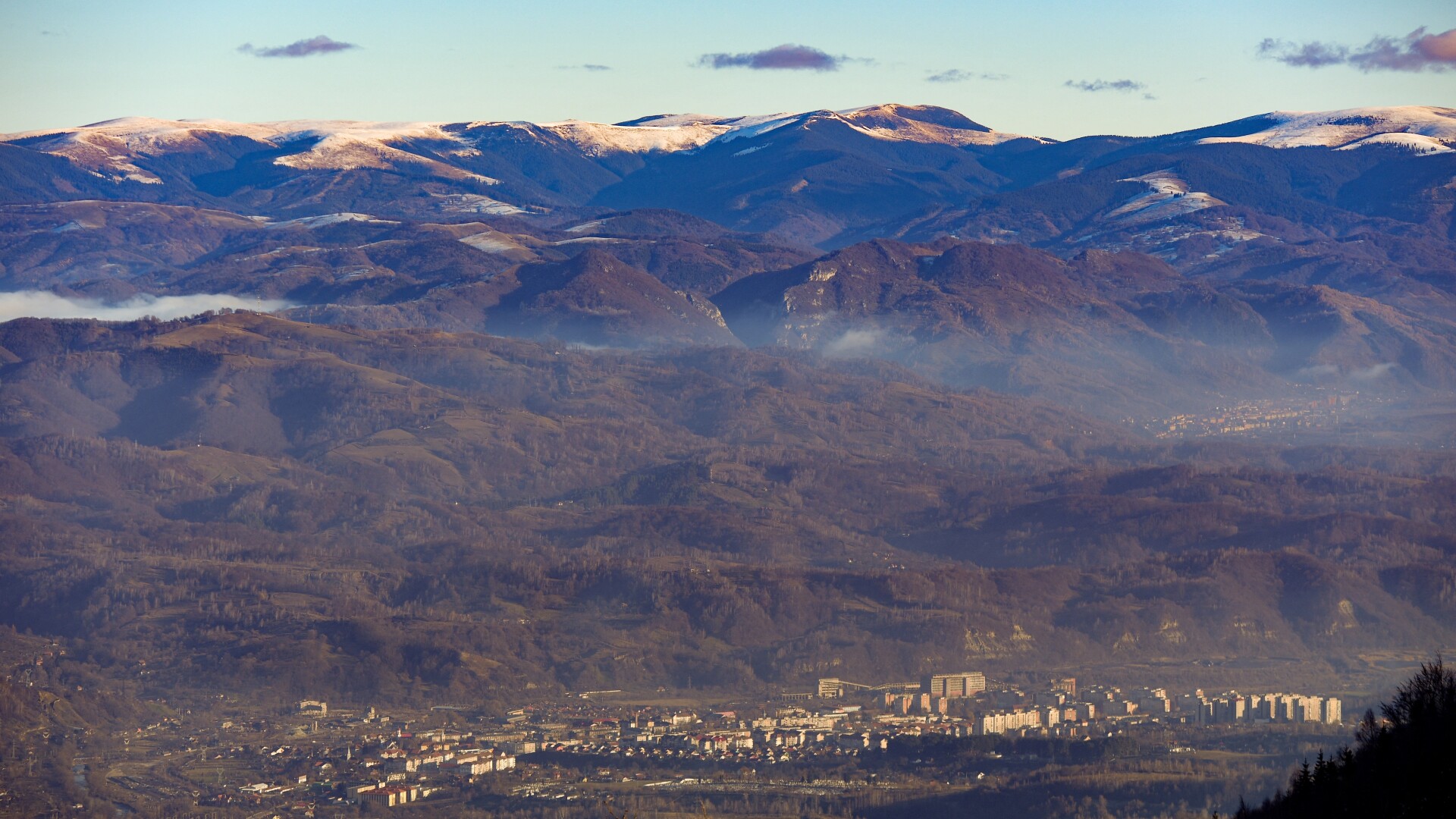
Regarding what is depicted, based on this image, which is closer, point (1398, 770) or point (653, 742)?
point (1398, 770)

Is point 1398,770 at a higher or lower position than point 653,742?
higher

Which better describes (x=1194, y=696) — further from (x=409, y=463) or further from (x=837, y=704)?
(x=409, y=463)

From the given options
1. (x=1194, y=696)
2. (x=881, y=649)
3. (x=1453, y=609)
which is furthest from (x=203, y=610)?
(x=1453, y=609)

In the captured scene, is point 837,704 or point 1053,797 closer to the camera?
point 1053,797

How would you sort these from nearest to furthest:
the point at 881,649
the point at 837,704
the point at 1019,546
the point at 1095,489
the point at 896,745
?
1. the point at 896,745
2. the point at 837,704
3. the point at 881,649
4. the point at 1019,546
5. the point at 1095,489

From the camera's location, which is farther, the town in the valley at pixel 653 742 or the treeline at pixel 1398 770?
the town in the valley at pixel 653 742

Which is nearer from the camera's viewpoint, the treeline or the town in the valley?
the treeline

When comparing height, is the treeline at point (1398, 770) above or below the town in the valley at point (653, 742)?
above

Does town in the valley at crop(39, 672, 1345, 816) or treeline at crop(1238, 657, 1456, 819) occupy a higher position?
treeline at crop(1238, 657, 1456, 819)
